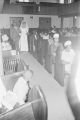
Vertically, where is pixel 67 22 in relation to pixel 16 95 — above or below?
above

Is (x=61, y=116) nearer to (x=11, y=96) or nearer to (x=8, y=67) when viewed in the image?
(x=11, y=96)

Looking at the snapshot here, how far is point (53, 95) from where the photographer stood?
3.45 m

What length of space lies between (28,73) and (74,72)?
5.54 feet

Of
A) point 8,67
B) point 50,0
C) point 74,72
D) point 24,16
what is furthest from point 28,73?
point 24,16

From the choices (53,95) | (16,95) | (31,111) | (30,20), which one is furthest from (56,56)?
(30,20)

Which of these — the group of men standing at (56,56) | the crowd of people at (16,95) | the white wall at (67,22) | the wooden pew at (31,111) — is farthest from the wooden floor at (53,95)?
the white wall at (67,22)

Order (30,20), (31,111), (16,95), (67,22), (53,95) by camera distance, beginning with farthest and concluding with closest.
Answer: (67,22)
(30,20)
(53,95)
(16,95)
(31,111)

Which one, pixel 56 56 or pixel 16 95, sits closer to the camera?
pixel 16 95

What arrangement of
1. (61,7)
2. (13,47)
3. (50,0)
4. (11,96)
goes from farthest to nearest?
(61,7) < (13,47) < (50,0) < (11,96)

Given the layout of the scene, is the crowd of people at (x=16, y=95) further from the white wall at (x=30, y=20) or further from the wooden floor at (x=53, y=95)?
the white wall at (x=30, y=20)

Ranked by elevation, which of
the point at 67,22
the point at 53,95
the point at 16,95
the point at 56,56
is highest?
the point at 67,22

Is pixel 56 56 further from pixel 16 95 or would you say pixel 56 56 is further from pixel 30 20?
pixel 30 20

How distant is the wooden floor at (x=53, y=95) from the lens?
9.04 feet

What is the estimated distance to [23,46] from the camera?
7.46m
